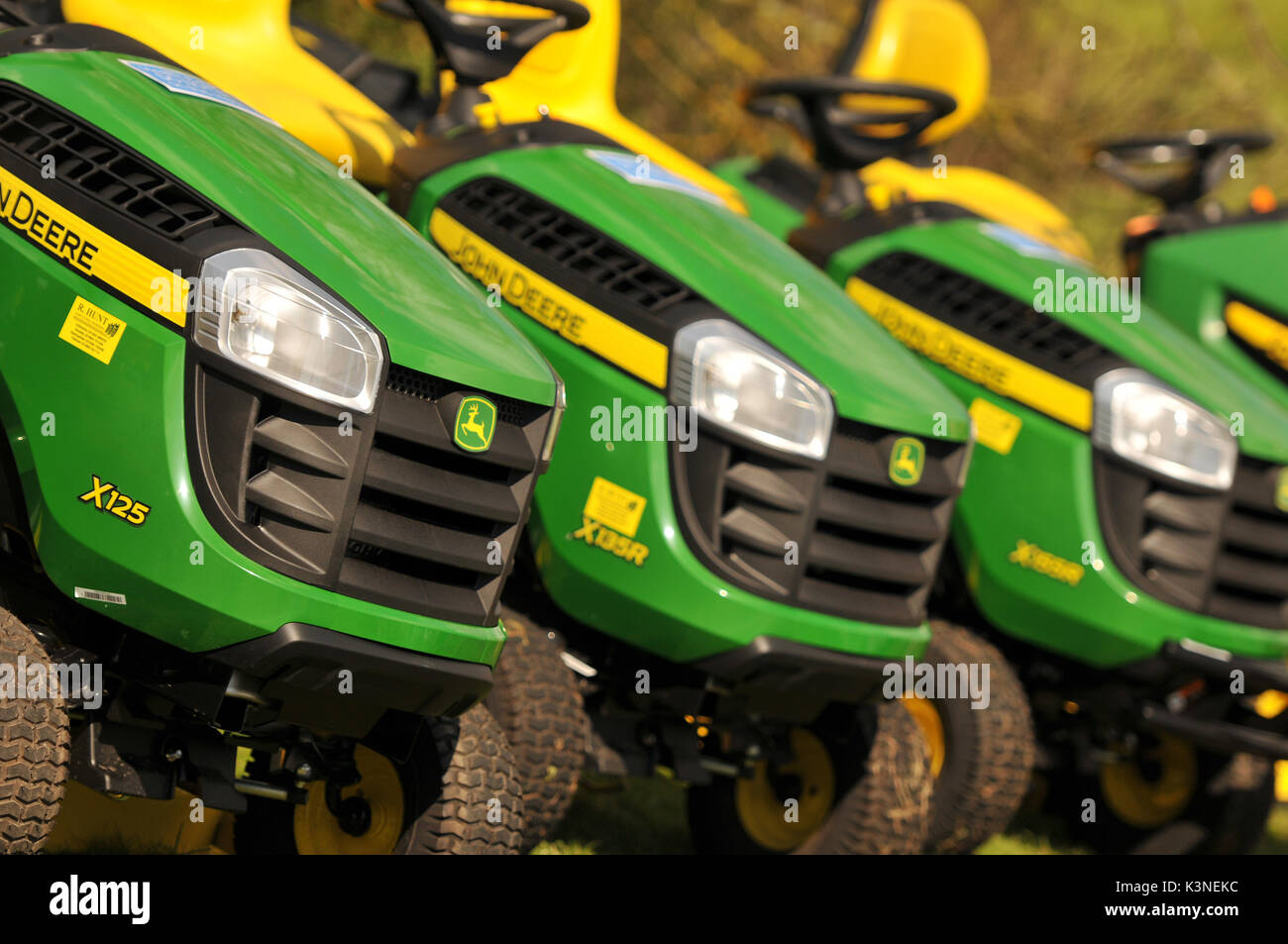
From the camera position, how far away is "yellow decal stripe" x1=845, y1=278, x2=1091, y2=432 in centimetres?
466

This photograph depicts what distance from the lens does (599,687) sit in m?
4.00

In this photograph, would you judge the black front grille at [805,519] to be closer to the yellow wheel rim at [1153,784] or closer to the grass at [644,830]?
the grass at [644,830]

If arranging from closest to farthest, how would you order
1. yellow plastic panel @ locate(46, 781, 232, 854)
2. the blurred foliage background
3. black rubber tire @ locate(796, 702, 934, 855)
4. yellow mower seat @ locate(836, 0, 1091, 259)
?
1. yellow plastic panel @ locate(46, 781, 232, 854)
2. black rubber tire @ locate(796, 702, 934, 855)
3. yellow mower seat @ locate(836, 0, 1091, 259)
4. the blurred foliage background

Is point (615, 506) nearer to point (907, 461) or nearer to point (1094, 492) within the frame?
point (907, 461)

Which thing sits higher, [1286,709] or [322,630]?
[322,630]

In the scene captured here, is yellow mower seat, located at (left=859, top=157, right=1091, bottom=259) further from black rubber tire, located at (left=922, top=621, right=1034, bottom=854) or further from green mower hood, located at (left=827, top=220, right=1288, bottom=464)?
black rubber tire, located at (left=922, top=621, right=1034, bottom=854)

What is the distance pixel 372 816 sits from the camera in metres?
3.31

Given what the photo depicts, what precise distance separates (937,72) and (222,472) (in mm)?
4223

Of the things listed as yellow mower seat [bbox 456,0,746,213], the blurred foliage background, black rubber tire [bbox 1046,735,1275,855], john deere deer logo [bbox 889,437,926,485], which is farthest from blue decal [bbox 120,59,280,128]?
the blurred foliage background

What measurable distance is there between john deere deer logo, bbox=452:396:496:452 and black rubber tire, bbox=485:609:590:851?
2.49 ft

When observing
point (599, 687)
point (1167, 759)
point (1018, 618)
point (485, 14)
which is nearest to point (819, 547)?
point (599, 687)

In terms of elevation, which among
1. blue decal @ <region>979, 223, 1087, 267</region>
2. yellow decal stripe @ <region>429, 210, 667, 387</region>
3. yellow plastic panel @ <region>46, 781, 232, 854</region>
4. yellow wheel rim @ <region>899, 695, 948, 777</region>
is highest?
yellow decal stripe @ <region>429, 210, 667, 387</region>

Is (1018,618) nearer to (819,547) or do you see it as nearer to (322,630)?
(819,547)
